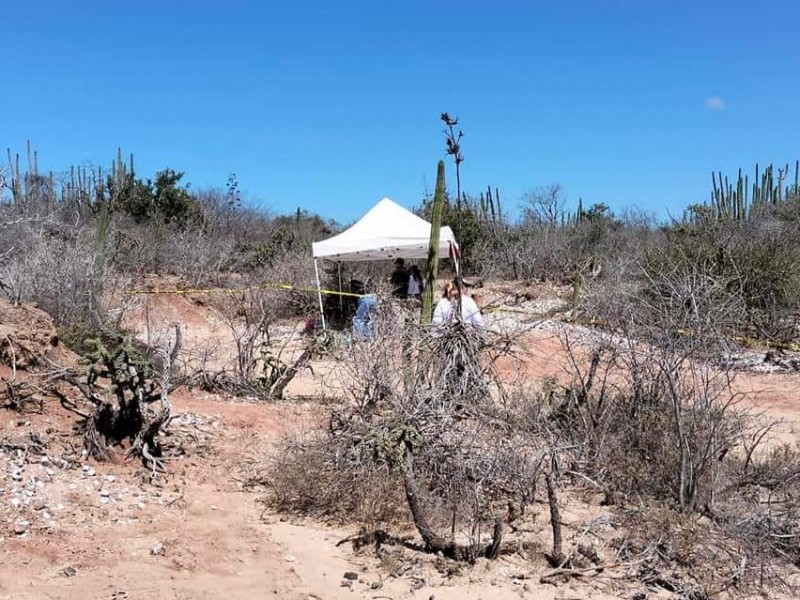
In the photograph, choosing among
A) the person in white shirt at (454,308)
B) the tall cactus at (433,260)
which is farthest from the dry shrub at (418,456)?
the tall cactus at (433,260)

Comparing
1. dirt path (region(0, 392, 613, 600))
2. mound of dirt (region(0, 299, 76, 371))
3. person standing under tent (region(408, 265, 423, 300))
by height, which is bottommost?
dirt path (region(0, 392, 613, 600))

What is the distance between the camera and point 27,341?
7.00 m

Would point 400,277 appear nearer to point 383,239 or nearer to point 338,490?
point 383,239

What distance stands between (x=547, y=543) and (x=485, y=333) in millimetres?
1857

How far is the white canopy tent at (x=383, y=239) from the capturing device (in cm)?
1442

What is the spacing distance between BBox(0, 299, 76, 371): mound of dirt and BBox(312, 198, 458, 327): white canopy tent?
6.63 metres

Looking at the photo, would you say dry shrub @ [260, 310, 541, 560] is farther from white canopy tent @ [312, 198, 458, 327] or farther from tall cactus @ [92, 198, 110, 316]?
white canopy tent @ [312, 198, 458, 327]

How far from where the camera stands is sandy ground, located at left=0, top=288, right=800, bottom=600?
422cm

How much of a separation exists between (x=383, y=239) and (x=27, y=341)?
8279 mm

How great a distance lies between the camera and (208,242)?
21484mm

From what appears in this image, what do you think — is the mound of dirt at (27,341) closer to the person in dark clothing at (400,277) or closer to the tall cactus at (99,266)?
the tall cactus at (99,266)

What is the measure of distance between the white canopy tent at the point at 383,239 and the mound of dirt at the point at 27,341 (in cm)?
663

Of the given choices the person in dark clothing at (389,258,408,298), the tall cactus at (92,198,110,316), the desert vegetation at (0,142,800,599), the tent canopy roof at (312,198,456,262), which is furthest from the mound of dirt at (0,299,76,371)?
the person in dark clothing at (389,258,408,298)

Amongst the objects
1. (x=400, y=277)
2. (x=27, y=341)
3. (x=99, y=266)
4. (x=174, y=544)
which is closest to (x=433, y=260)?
(x=27, y=341)
